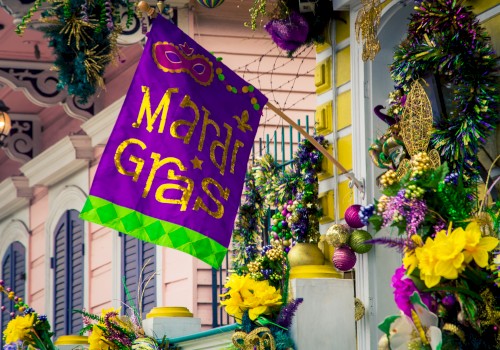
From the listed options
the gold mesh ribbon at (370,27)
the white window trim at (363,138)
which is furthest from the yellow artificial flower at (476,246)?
the gold mesh ribbon at (370,27)

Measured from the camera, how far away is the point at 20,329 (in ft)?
32.3

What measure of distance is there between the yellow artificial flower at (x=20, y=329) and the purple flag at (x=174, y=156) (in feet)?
8.04

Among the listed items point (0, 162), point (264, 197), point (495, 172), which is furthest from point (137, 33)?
point (0, 162)

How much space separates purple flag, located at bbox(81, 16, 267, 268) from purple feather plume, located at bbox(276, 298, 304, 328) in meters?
0.52

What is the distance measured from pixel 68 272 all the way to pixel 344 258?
24.3 ft

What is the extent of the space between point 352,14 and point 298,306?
2050 millimetres

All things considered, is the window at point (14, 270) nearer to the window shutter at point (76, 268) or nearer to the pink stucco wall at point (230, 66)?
the window shutter at point (76, 268)

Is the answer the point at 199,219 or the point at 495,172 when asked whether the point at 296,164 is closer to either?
the point at 199,219

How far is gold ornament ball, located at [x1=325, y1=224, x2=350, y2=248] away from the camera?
7.98 meters

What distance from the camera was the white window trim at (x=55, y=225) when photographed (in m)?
14.3

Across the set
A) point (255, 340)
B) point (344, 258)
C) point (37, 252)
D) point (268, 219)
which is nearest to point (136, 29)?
point (268, 219)

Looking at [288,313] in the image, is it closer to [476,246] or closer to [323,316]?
[323,316]

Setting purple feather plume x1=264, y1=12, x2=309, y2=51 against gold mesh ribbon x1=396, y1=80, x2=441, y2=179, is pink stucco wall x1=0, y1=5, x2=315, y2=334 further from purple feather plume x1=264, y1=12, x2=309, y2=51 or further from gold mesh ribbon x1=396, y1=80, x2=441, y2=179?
gold mesh ribbon x1=396, y1=80, x2=441, y2=179

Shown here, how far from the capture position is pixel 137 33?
37.7 ft
